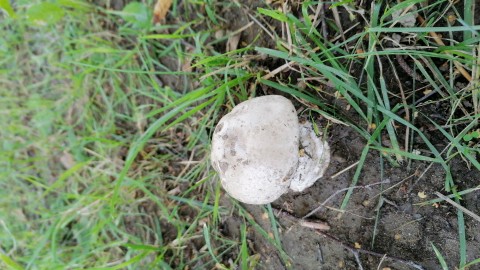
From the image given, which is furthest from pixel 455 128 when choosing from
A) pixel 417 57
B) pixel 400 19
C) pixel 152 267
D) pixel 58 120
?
pixel 58 120

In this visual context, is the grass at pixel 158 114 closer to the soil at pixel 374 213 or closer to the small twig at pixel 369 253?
the soil at pixel 374 213

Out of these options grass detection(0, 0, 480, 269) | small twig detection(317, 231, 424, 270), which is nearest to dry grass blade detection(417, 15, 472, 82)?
grass detection(0, 0, 480, 269)

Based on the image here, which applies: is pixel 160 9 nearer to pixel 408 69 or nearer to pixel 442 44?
pixel 408 69

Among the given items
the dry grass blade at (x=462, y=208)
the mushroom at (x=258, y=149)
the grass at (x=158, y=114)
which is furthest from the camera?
the grass at (x=158, y=114)

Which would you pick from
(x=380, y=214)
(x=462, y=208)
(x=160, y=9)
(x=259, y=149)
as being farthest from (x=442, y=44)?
(x=160, y=9)

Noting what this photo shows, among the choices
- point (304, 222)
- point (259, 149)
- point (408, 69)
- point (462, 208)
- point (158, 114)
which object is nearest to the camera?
point (259, 149)

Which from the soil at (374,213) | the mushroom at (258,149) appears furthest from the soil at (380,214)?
the mushroom at (258,149)
